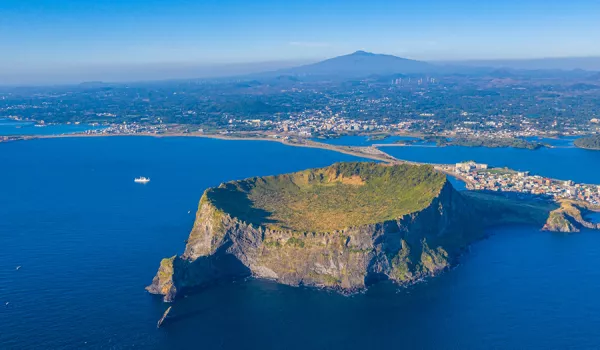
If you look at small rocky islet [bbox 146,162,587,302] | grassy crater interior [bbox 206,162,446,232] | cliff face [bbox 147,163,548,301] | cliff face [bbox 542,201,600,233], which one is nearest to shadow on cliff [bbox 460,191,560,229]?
small rocky islet [bbox 146,162,587,302]

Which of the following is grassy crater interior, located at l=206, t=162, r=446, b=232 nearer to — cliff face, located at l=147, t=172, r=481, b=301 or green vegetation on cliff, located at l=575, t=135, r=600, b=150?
cliff face, located at l=147, t=172, r=481, b=301

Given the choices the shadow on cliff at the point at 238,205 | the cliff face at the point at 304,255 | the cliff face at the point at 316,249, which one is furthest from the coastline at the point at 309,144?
the cliff face at the point at 304,255

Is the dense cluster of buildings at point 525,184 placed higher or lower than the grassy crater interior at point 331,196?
lower

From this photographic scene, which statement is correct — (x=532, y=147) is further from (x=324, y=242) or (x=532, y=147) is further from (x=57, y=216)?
(x=57, y=216)

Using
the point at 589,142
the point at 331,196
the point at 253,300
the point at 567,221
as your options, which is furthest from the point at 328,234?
the point at 589,142

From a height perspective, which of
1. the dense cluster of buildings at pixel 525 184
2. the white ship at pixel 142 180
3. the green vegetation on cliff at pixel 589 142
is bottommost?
the green vegetation on cliff at pixel 589 142

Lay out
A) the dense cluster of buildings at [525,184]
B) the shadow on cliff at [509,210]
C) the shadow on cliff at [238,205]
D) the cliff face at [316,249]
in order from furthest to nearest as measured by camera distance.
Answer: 1. the dense cluster of buildings at [525,184]
2. the shadow on cliff at [509,210]
3. the shadow on cliff at [238,205]
4. the cliff face at [316,249]

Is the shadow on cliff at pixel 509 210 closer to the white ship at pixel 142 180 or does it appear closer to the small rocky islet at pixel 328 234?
the small rocky islet at pixel 328 234

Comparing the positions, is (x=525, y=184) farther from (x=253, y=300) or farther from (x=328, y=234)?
(x=253, y=300)
